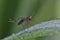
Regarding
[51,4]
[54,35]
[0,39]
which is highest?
[51,4]

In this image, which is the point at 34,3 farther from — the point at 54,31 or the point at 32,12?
the point at 54,31

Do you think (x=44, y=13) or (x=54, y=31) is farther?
(x=44, y=13)

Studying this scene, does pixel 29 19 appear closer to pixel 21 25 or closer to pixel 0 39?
pixel 21 25

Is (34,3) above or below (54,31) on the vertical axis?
above

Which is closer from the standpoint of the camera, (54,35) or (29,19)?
(54,35)

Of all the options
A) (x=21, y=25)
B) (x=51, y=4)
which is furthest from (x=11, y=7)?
(x=51, y=4)

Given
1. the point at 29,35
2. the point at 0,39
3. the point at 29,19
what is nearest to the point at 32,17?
the point at 29,19
